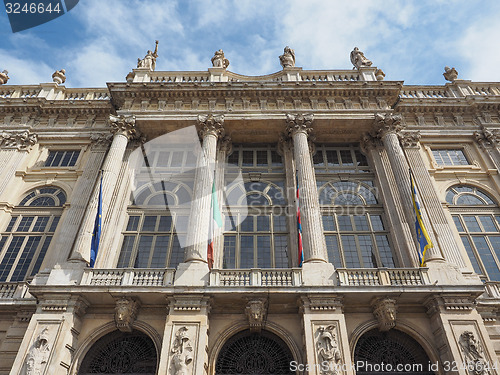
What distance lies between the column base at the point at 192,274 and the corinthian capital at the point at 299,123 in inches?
376

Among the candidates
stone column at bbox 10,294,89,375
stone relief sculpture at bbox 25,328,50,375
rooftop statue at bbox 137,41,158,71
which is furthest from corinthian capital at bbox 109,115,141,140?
stone relief sculpture at bbox 25,328,50,375

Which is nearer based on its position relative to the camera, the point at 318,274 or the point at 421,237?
the point at 318,274

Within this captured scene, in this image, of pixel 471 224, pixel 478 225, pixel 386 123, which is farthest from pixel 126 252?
pixel 478 225

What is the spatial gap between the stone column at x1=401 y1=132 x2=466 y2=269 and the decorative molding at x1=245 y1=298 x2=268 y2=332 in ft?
27.0

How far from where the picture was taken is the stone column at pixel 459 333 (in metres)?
12.5

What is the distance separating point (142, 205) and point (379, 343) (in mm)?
13070

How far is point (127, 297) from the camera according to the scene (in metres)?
14.1

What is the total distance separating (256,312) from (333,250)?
221 inches

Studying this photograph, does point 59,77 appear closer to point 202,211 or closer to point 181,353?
point 202,211

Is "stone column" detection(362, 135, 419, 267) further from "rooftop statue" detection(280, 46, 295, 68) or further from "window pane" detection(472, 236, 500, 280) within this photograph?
"rooftop statue" detection(280, 46, 295, 68)

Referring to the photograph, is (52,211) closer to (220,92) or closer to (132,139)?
(132,139)

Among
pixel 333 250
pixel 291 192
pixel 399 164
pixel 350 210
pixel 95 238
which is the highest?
pixel 399 164

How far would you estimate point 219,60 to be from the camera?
24562 millimetres

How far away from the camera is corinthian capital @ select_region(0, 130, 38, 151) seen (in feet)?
71.1
